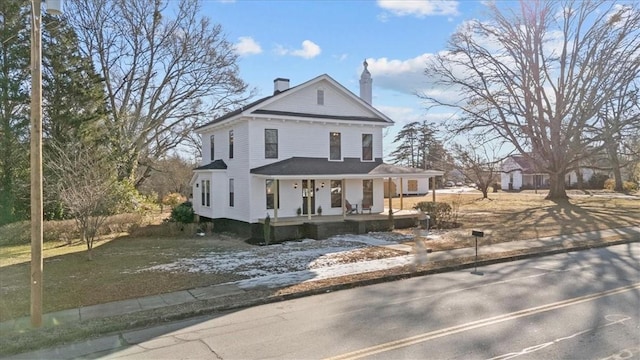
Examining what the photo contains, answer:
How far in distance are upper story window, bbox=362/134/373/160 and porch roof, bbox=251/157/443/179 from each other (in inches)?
14.9

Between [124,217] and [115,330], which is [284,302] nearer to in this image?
[115,330]

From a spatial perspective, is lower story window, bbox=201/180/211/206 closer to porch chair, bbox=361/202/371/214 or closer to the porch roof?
the porch roof

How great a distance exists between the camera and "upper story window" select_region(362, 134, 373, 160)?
23125 mm

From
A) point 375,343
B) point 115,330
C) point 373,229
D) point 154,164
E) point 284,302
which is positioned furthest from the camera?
point 154,164

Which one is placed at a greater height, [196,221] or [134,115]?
[134,115]

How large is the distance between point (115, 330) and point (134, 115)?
2993 cm

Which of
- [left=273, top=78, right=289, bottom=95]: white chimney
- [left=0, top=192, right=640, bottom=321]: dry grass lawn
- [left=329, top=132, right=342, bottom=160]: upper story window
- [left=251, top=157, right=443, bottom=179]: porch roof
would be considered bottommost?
[left=0, top=192, right=640, bottom=321]: dry grass lawn

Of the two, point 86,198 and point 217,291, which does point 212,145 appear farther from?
point 217,291


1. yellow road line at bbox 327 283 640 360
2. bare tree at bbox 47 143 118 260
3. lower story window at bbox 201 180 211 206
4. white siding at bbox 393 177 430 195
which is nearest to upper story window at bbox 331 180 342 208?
lower story window at bbox 201 180 211 206

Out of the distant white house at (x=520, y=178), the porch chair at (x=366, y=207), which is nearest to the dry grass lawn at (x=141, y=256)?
the porch chair at (x=366, y=207)

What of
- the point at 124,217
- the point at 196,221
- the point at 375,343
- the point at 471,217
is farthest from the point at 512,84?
the point at 375,343

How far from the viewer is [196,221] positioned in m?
24.2

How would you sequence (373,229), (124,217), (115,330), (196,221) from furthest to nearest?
(196,221)
(124,217)
(373,229)
(115,330)

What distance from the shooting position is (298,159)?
2106cm
